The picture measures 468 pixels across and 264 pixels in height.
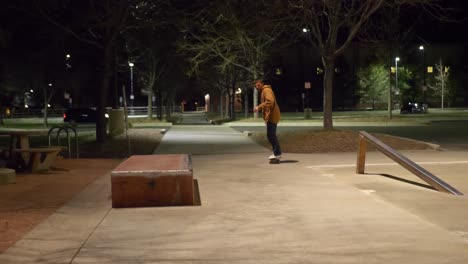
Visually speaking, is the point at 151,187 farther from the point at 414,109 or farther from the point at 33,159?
the point at 414,109

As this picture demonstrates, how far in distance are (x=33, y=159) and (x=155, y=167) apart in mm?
5093

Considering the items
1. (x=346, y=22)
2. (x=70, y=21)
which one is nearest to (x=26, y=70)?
(x=70, y=21)

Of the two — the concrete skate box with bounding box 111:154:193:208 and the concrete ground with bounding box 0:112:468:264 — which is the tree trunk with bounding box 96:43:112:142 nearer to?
the concrete ground with bounding box 0:112:468:264

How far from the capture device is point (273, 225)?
25.5ft

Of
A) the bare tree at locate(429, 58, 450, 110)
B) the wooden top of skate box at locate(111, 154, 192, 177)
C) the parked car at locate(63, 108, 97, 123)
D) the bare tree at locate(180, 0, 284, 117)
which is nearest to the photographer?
the wooden top of skate box at locate(111, 154, 192, 177)

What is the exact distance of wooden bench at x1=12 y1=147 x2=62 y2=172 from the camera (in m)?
13.4

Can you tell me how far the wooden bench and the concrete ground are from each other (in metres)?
1.89

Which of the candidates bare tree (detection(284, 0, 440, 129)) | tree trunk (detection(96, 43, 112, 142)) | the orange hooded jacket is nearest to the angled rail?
the orange hooded jacket

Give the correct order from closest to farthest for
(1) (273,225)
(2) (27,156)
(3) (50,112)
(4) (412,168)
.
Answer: (1) (273,225) → (4) (412,168) → (2) (27,156) → (3) (50,112)

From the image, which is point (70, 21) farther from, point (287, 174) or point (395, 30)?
point (395, 30)

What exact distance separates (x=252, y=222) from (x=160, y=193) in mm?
1724

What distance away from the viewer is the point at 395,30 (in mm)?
43750

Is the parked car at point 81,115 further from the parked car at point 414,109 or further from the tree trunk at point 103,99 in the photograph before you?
the parked car at point 414,109

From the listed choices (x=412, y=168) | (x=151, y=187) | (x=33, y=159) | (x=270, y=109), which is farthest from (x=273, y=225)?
(x=33, y=159)
